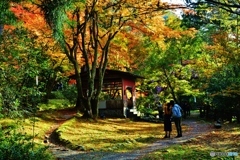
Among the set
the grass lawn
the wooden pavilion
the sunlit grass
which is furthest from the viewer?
the wooden pavilion

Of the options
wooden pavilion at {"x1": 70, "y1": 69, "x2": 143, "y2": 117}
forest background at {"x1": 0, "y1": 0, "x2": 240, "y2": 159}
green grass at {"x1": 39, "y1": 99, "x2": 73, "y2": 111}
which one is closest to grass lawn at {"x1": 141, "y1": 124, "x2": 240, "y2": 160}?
forest background at {"x1": 0, "y1": 0, "x2": 240, "y2": 159}

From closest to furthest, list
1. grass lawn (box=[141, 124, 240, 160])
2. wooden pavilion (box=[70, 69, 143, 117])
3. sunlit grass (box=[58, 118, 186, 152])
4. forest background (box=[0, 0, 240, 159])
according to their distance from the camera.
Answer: forest background (box=[0, 0, 240, 159])
grass lawn (box=[141, 124, 240, 160])
sunlit grass (box=[58, 118, 186, 152])
wooden pavilion (box=[70, 69, 143, 117])

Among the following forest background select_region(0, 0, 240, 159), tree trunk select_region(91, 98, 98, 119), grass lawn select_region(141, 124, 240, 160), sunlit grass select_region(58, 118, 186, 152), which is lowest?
grass lawn select_region(141, 124, 240, 160)

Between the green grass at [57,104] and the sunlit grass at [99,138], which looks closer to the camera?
the sunlit grass at [99,138]

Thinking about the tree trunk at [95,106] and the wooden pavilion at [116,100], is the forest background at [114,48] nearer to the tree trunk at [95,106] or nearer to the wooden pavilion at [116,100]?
the tree trunk at [95,106]

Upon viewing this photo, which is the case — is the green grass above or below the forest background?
below

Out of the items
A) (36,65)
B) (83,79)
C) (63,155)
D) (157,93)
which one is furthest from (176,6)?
(157,93)

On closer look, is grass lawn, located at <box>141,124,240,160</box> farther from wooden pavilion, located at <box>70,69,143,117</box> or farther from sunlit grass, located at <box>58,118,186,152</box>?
wooden pavilion, located at <box>70,69,143,117</box>

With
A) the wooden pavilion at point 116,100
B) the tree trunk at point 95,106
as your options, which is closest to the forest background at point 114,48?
the tree trunk at point 95,106

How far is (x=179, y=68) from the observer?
2769cm

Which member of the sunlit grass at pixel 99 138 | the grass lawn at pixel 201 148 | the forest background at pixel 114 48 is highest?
the forest background at pixel 114 48

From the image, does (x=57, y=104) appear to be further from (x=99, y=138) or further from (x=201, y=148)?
(x=201, y=148)

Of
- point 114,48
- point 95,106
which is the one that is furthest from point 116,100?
point 95,106

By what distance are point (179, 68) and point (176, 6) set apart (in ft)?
65.0
